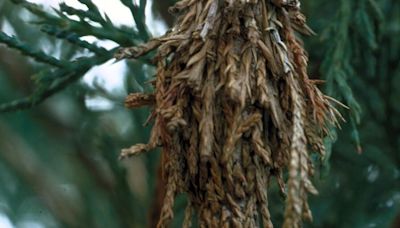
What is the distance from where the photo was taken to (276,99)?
102cm

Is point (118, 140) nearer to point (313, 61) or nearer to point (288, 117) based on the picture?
point (313, 61)

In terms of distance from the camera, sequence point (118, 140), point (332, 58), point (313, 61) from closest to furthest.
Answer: point (332, 58) < point (313, 61) < point (118, 140)

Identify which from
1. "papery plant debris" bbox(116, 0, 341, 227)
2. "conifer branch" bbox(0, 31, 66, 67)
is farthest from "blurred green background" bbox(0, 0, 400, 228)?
"papery plant debris" bbox(116, 0, 341, 227)

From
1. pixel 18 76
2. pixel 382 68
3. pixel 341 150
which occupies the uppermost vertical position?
pixel 18 76

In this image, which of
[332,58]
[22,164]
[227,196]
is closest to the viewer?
[227,196]

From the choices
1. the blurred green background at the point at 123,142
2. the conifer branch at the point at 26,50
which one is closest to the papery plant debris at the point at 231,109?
the conifer branch at the point at 26,50

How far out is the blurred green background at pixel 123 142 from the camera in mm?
2320

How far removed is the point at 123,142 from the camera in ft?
Result: 8.55

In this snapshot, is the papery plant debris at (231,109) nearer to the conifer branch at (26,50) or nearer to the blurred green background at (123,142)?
the conifer branch at (26,50)

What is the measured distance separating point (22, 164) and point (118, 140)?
417mm

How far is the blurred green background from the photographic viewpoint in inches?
91.4

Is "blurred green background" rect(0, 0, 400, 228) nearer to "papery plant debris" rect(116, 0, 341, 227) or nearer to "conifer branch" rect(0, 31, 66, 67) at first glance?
"conifer branch" rect(0, 31, 66, 67)

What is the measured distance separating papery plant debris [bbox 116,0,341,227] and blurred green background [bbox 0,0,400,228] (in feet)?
3.02

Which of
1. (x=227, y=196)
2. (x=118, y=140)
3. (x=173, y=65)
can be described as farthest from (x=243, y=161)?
(x=118, y=140)
